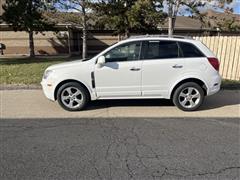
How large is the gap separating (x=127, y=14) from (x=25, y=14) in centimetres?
692

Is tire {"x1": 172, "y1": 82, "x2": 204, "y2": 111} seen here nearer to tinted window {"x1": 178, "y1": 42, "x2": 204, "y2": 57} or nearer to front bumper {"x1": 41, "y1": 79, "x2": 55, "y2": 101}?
tinted window {"x1": 178, "y1": 42, "x2": 204, "y2": 57}

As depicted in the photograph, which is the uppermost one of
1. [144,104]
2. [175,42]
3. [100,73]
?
[175,42]

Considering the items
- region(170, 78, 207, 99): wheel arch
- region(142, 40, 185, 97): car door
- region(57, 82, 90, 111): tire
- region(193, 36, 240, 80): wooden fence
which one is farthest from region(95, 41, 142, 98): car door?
region(193, 36, 240, 80): wooden fence

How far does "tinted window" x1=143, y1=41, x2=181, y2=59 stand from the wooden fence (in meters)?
5.43

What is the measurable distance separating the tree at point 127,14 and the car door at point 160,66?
11.3 metres

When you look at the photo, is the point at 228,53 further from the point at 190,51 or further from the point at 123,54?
the point at 123,54

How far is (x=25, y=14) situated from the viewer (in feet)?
73.7

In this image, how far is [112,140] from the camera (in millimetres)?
5535

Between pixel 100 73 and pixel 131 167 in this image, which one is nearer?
pixel 131 167

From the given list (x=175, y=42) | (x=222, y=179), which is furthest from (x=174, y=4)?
(x=222, y=179)

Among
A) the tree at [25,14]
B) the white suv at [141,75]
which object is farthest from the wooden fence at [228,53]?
the tree at [25,14]

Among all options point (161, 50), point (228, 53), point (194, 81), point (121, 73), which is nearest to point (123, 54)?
point (121, 73)

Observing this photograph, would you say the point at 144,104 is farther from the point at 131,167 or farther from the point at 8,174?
the point at 8,174

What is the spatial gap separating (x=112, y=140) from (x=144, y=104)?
2.81 metres
